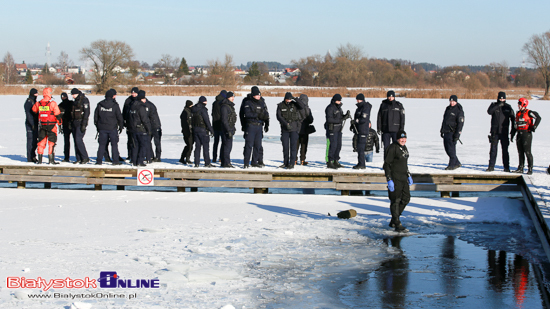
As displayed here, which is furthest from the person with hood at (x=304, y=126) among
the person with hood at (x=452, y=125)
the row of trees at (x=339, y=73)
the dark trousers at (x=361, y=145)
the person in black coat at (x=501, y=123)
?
the row of trees at (x=339, y=73)

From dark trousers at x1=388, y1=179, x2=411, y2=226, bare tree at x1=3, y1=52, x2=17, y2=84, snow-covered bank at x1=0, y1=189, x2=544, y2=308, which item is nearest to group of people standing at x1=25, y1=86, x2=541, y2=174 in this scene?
snow-covered bank at x1=0, y1=189, x2=544, y2=308

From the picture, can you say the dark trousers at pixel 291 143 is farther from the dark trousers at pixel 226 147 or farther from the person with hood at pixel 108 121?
the person with hood at pixel 108 121

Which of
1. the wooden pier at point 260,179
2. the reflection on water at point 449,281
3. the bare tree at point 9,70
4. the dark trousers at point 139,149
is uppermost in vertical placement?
the bare tree at point 9,70

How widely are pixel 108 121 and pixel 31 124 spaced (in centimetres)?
187

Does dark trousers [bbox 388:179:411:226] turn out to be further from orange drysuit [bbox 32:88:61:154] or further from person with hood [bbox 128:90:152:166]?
orange drysuit [bbox 32:88:61:154]

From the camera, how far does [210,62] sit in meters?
84.1

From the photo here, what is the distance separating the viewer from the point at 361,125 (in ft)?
38.1

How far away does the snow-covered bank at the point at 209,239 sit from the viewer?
5426 mm

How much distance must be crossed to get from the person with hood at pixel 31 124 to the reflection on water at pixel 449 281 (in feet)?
28.3

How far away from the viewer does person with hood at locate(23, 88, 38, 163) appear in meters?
11.8

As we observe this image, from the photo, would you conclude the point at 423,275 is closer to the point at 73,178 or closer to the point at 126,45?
the point at 73,178

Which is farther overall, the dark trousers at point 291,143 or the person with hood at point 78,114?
the person with hood at point 78,114

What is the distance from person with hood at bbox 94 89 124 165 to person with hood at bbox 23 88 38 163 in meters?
1.48

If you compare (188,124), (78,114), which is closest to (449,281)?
(188,124)
